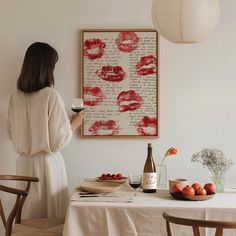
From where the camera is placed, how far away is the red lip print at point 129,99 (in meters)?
3.77

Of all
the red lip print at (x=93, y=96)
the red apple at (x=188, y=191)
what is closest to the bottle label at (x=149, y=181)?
the red apple at (x=188, y=191)

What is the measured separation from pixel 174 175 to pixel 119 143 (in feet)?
1.43

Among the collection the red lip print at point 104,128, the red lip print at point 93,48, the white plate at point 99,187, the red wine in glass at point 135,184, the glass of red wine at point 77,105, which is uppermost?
the red lip print at point 93,48

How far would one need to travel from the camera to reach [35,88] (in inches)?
133

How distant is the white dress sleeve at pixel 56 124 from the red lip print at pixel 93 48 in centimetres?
53

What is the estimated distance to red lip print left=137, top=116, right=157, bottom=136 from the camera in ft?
12.4

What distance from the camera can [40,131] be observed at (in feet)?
10.9

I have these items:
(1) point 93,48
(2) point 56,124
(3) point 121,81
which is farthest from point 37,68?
(3) point 121,81

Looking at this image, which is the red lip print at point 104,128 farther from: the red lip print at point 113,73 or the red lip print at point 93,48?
the red lip print at point 93,48

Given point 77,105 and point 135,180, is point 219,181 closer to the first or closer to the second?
point 135,180

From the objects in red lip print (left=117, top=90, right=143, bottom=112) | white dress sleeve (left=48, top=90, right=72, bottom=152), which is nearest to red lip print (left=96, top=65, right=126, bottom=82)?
red lip print (left=117, top=90, right=143, bottom=112)

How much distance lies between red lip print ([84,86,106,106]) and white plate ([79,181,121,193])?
2.41 ft

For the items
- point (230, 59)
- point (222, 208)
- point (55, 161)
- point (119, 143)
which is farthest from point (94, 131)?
point (222, 208)

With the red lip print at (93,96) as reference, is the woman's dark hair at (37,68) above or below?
above
